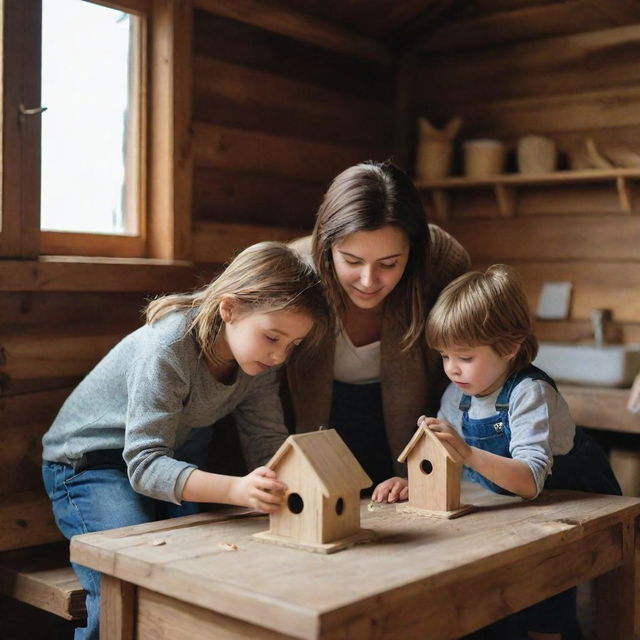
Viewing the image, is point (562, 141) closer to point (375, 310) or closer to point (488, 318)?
point (375, 310)

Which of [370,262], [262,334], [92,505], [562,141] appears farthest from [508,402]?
[562,141]

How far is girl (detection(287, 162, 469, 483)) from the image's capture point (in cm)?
226

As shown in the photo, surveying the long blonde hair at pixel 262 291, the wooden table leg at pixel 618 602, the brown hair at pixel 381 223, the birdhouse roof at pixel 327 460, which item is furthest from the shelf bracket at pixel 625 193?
the birdhouse roof at pixel 327 460

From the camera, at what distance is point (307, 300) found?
2027mm

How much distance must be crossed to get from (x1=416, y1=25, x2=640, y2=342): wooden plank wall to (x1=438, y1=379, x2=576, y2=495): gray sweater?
1.24 meters

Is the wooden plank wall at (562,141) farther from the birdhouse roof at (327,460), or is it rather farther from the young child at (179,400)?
the birdhouse roof at (327,460)

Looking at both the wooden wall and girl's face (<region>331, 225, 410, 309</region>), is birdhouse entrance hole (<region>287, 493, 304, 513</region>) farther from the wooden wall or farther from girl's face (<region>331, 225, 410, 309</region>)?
the wooden wall

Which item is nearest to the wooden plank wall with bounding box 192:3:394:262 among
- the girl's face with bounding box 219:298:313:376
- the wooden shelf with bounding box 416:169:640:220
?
the wooden shelf with bounding box 416:169:640:220

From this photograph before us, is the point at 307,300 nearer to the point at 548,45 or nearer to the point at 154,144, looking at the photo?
the point at 154,144

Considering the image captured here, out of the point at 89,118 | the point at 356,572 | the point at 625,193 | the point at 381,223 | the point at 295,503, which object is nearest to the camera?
the point at 356,572

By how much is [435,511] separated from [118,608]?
67 centimetres

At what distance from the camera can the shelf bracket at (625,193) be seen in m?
3.22

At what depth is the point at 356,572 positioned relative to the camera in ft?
4.91

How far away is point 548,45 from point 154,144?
1.58 m
